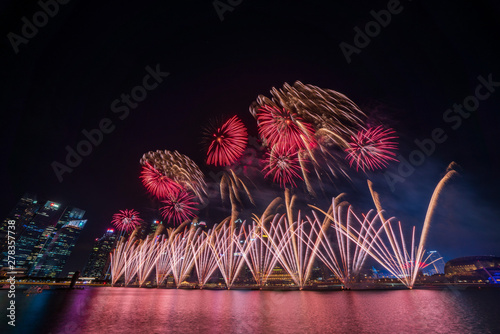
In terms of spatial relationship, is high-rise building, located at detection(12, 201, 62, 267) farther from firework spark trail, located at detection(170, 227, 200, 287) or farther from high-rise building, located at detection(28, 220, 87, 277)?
firework spark trail, located at detection(170, 227, 200, 287)

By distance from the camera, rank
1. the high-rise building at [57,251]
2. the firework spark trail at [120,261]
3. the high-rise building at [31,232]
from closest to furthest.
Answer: the firework spark trail at [120,261] < the high-rise building at [31,232] < the high-rise building at [57,251]

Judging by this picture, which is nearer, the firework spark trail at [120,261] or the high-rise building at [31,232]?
the firework spark trail at [120,261]

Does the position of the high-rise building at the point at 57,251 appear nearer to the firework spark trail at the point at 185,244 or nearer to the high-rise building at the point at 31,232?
the high-rise building at the point at 31,232

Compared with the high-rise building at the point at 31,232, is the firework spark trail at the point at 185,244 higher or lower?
Answer: lower

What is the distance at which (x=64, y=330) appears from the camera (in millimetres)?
11352

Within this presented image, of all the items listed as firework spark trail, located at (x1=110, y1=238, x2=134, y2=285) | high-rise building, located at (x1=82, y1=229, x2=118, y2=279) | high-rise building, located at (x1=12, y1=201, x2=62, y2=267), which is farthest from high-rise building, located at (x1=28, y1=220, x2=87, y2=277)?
firework spark trail, located at (x1=110, y1=238, x2=134, y2=285)

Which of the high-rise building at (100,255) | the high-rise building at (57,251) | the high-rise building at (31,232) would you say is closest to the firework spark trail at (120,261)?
the high-rise building at (31,232)

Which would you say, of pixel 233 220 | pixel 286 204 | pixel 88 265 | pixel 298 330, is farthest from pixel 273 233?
pixel 88 265

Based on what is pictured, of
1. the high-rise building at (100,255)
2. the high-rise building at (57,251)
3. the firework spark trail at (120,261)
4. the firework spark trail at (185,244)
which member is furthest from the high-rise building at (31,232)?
the firework spark trail at (185,244)

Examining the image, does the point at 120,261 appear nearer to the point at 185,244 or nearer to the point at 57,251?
the point at 185,244

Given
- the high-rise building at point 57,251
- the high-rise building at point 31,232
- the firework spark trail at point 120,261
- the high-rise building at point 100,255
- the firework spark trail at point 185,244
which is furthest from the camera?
the high-rise building at point 100,255

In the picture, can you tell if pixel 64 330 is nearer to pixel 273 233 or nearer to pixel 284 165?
pixel 284 165

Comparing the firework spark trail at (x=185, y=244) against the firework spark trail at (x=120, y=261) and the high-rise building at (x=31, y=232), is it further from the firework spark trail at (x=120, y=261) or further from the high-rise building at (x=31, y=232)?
the high-rise building at (x=31, y=232)

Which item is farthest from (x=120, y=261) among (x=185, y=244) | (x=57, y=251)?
(x=57, y=251)
